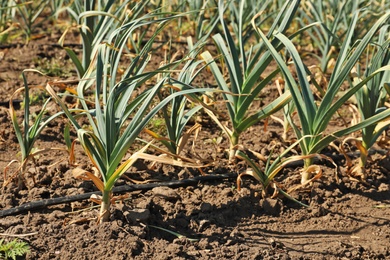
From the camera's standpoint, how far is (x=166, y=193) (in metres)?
3.15

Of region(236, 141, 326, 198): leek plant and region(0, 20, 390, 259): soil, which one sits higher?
region(236, 141, 326, 198): leek plant

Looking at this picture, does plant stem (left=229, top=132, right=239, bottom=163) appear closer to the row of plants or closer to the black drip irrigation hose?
the row of plants

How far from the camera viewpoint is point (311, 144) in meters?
3.23

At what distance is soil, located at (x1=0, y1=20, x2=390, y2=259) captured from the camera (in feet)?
9.16

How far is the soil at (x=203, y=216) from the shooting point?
9.16ft

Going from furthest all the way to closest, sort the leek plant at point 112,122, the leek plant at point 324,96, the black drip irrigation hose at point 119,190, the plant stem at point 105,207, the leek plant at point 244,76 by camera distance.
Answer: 1. the leek plant at point 244,76
2. the leek plant at point 324,96
3. the black drip irrigation hose at point 119,190
4. the plant stem at point 105,207
5. the leek plant at point 112,122

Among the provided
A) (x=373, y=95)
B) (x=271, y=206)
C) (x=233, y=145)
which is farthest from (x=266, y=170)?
(x=373, y=95)

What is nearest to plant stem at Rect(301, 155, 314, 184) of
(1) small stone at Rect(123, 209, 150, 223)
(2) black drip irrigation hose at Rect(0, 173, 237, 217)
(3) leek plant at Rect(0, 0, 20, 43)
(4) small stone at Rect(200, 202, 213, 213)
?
(2) black drip irrigation hose at Rect(0, 173, 237, 217)

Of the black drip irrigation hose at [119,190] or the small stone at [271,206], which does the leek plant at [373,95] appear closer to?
the small stone at [271,206]

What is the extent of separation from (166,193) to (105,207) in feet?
1.28

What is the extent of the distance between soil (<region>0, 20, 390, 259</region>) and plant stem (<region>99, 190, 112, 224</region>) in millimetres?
31

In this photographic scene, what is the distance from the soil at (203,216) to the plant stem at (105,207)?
31mm

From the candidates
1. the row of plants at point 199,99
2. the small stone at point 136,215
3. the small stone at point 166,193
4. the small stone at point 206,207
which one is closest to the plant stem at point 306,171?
the row of plants at point 199,99

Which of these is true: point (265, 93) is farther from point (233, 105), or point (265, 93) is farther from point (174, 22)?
point (174, 22)
